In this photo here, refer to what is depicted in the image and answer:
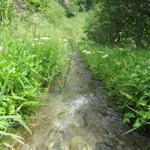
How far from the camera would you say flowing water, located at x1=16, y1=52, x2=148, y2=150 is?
406 centimetres

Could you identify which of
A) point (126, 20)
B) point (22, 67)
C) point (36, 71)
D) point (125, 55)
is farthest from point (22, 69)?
point (126, 20)

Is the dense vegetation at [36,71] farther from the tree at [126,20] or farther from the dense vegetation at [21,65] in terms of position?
the tree at [126,20]

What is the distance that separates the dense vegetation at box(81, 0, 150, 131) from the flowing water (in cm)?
27

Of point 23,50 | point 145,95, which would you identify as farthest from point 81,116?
point 23,50

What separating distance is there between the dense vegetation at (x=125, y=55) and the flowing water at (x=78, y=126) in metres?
0.27

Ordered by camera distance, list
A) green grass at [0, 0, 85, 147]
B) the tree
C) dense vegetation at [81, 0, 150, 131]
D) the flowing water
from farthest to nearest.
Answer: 1. the tree
2. dense vegetation at [81, 0, 150, 131]
3. the flowing water
4. green grass at [0, 0, 85, 147]

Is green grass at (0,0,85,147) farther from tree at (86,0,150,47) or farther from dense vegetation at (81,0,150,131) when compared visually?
tree at (86,0,150,47)

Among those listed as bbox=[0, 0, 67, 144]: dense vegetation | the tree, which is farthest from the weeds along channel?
the tree

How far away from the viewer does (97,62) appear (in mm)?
9508

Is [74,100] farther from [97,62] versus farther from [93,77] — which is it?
[97,62]

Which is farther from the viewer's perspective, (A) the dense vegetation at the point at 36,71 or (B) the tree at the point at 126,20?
(B) the tree at the point at 126,20

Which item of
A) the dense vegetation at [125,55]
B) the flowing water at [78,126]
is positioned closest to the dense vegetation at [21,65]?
the flowing water at [78,126]

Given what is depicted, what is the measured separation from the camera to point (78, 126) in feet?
15.2

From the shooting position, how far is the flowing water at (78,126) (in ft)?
13.3
